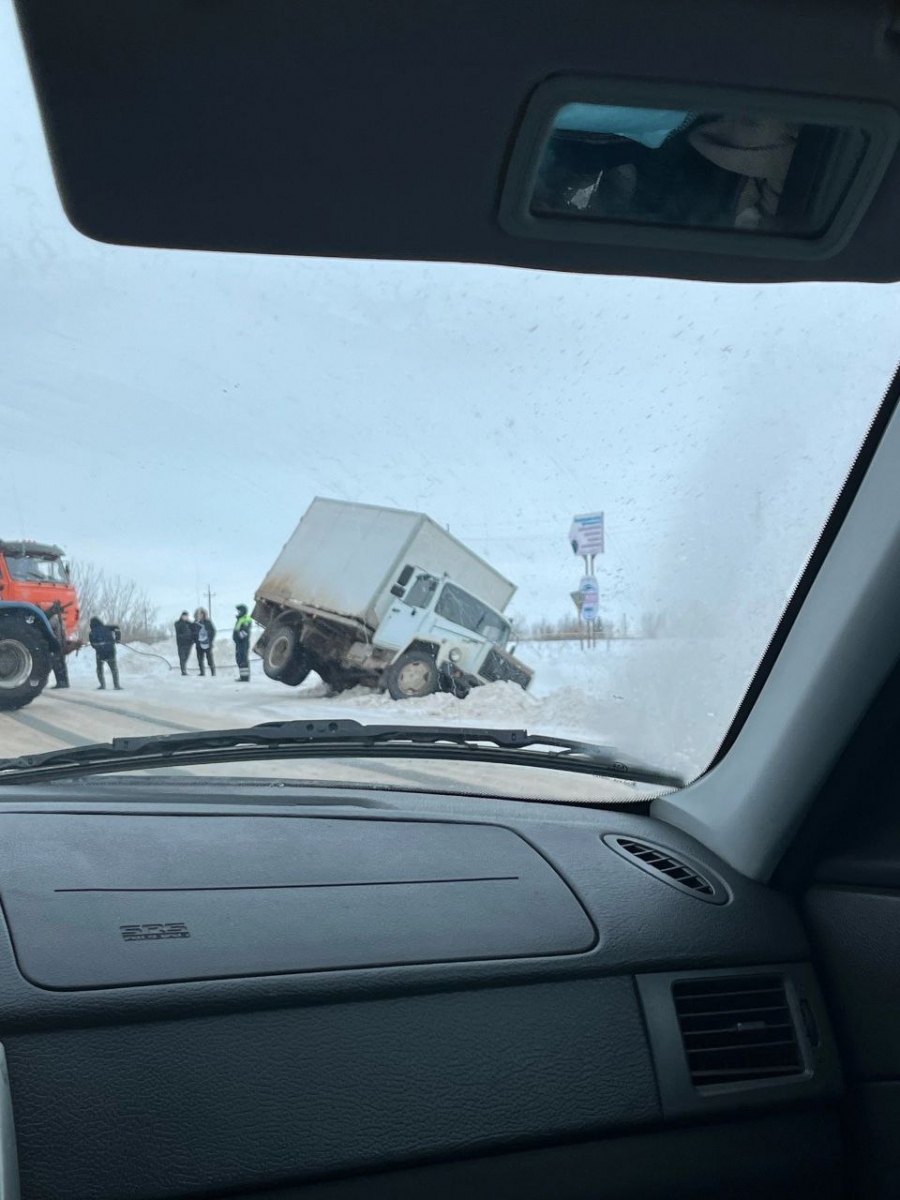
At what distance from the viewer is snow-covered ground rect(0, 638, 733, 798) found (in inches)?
138

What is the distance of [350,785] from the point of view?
3.71 meters

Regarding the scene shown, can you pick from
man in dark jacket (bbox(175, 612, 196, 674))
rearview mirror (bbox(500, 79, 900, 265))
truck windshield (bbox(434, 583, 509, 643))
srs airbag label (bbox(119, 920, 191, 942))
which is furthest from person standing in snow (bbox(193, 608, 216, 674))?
rearview mirror (bbox(500, 79, 900, 265))

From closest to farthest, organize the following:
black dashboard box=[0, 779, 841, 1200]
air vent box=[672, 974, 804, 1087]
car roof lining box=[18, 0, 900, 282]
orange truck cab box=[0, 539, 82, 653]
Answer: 1. car roof lining box=[18, 0, 900, 282]
2. black dashboard box=[0, 779, 841, 1200]
3. air vent box=[672, 974, 804, 1087]
4. orange truck cab box=[0, 539, 82, 653]

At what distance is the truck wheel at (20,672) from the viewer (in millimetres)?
3510

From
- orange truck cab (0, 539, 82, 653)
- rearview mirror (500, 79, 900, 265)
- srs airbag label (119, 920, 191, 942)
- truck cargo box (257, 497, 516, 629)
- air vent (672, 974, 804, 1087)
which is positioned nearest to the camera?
rearview mirror (500, 79, 900, 265)

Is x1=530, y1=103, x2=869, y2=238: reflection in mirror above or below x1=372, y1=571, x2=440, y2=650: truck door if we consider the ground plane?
above

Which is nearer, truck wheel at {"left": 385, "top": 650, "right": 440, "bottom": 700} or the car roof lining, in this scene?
the car roof lining

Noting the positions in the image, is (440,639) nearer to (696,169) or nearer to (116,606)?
(116,606)

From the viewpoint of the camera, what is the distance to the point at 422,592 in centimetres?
366

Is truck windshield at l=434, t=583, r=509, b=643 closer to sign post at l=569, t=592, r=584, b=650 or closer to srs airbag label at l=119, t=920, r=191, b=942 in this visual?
sign post at l=569, t=592, r=584, b=650

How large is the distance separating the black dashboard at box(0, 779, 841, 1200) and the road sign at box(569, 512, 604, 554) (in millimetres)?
849

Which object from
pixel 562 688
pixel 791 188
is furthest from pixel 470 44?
pixel 562 688

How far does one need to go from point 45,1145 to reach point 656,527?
2.22m

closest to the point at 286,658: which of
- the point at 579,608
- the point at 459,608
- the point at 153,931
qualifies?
the point at 459,608
